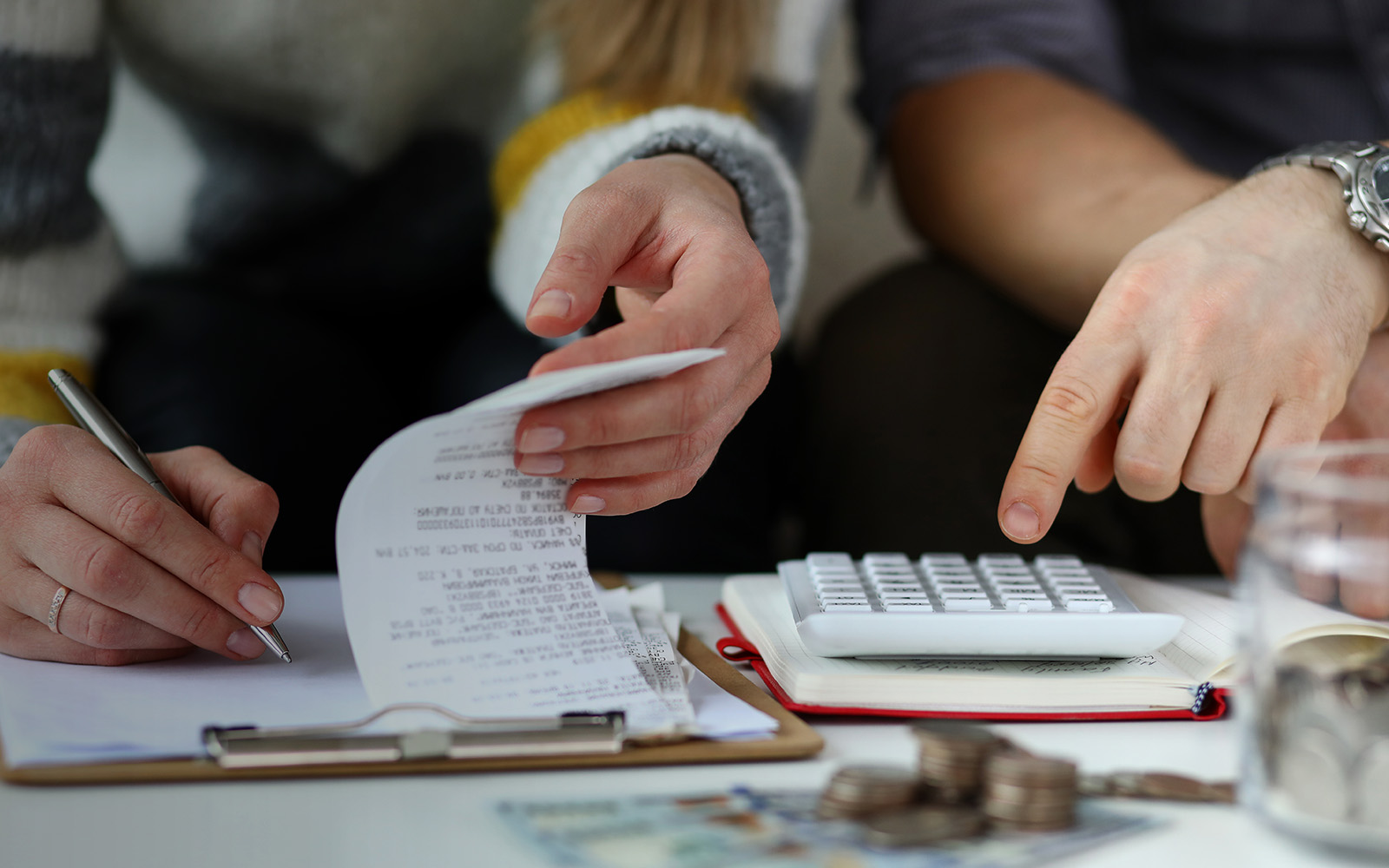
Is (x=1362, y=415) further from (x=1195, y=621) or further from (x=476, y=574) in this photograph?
(x=476, y=574)

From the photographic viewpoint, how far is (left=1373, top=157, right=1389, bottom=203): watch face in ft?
1.89

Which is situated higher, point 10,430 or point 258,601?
point 10,430

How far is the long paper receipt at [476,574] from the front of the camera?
368 mm

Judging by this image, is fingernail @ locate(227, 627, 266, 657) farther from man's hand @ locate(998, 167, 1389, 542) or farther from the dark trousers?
the dark trousers

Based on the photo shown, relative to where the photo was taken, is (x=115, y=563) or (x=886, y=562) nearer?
(x=115, y=563)

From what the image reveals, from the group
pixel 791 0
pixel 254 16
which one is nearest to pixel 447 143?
pixel 254 16

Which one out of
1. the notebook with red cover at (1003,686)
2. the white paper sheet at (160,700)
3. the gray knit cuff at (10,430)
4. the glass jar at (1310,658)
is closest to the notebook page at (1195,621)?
the notebook with red cover at (1003,686)

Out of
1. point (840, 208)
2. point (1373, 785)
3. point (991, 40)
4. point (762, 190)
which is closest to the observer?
point (1373, 785)

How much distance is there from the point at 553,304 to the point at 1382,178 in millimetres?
480

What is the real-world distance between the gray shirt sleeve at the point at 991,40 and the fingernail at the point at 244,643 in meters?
0.83

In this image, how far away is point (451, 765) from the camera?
0.36 m

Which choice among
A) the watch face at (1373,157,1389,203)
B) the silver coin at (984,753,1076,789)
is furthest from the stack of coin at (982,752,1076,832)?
the watch face at (1373,157,1389,203)

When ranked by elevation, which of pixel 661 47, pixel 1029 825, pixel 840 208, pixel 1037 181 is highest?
pixel 840 208

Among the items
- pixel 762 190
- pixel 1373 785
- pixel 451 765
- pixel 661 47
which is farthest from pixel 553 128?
pixel 1373 785
